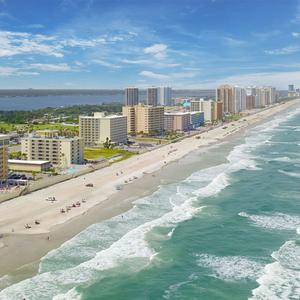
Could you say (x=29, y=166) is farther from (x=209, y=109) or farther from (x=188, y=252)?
(x=209, y=109)

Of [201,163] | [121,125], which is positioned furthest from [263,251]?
[121,125]

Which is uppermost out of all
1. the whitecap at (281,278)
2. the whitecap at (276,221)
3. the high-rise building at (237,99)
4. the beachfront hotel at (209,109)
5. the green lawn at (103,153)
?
the high-rise building at (237,99)

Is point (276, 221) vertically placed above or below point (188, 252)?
above

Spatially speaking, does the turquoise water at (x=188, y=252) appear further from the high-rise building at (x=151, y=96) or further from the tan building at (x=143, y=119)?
the high-rise building at (x=151, y=96)

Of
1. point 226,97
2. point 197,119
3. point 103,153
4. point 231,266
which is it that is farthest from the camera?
point 226,97

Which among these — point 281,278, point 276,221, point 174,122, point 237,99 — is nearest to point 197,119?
point 174,122

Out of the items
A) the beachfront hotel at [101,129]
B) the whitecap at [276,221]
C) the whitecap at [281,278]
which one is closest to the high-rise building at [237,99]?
the beachfront hotel at [101,129]
